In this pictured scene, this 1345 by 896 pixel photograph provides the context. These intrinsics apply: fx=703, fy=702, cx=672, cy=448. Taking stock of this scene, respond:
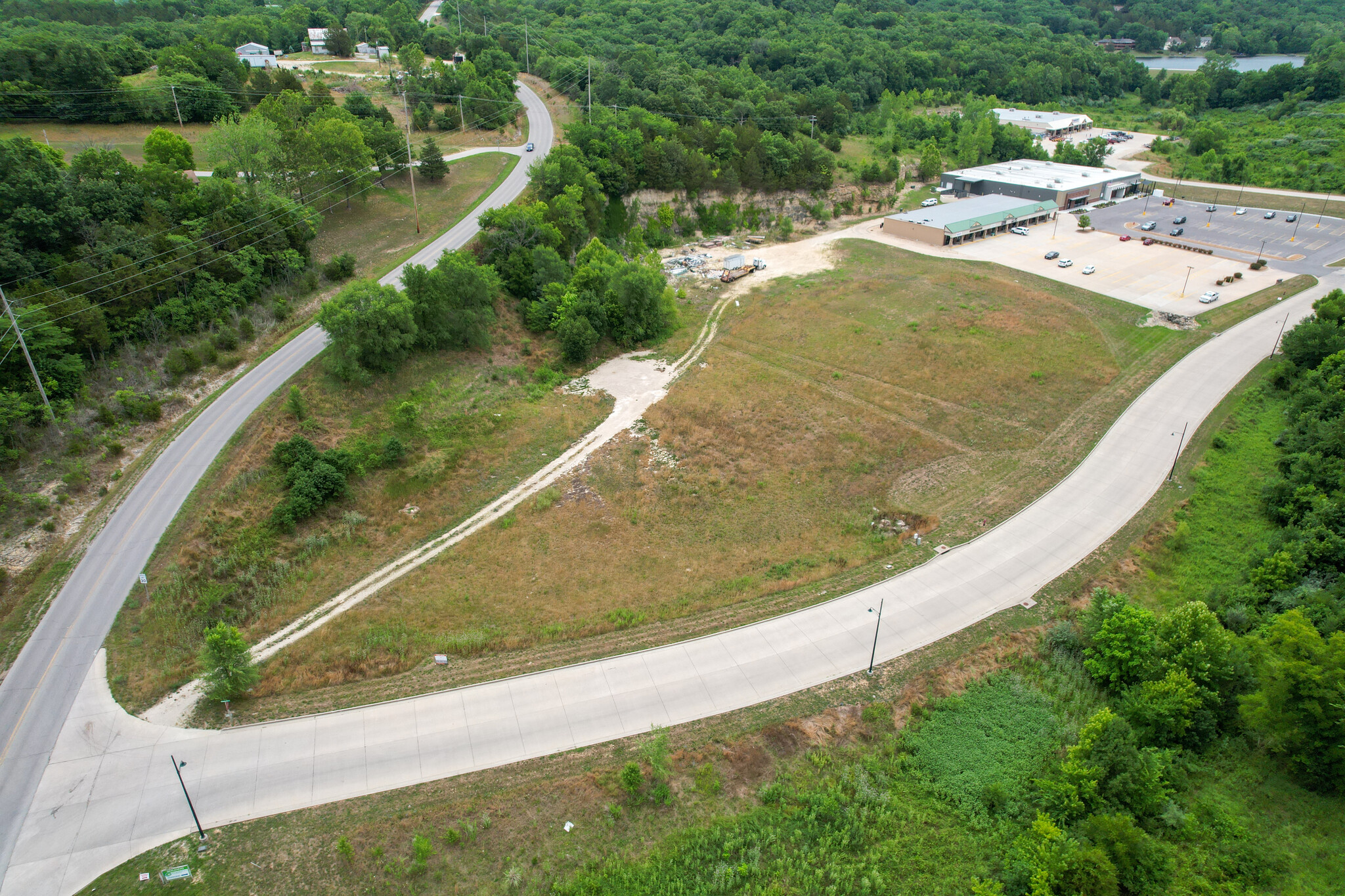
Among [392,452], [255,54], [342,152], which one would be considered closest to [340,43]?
[255,54]

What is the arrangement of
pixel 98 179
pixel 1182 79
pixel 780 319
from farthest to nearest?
pixel 1182 79 → pixel 780 319 → pixel 98 179

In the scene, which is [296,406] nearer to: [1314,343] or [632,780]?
[632,780]

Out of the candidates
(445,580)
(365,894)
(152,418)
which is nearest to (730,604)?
(445,580)

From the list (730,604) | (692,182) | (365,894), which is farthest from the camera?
(692,182)

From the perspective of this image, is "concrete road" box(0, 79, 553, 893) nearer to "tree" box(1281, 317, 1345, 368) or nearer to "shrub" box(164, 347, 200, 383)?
"shrub" box(164, 347, 200, 383)

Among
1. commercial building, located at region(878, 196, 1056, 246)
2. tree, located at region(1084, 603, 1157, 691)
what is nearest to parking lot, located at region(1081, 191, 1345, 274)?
commercial building, located at region(878, 196, 1056, 246)

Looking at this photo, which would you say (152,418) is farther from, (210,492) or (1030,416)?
(1030,416)

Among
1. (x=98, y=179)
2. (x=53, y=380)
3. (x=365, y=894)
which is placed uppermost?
(x=98, y=179)
